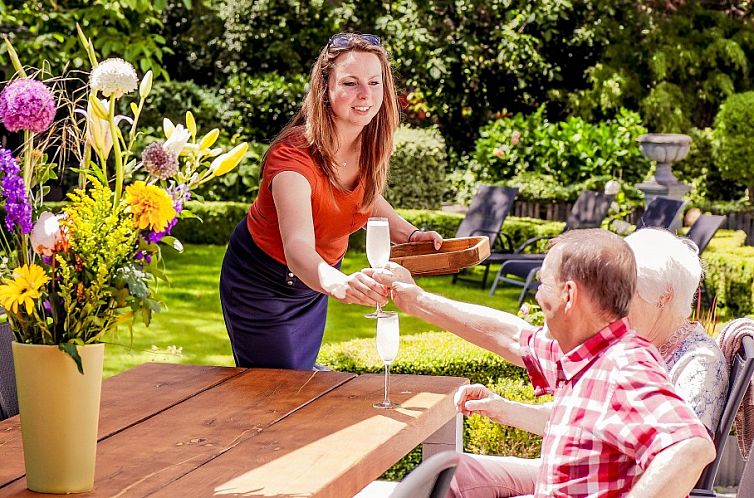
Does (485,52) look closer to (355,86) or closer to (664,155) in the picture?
(664,155)

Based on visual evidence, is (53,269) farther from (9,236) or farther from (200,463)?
(200,463)

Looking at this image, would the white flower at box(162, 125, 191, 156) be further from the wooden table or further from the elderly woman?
the elderly woman

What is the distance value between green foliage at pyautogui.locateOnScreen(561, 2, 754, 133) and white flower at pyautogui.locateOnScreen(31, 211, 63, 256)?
13.9 meters

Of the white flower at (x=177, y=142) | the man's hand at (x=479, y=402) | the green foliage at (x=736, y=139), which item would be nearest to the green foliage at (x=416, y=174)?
the green foliage at (x=736, y=139)

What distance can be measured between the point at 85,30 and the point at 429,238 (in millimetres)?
4783

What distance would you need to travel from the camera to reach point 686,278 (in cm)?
271

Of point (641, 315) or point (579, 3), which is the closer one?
point (641, 315)

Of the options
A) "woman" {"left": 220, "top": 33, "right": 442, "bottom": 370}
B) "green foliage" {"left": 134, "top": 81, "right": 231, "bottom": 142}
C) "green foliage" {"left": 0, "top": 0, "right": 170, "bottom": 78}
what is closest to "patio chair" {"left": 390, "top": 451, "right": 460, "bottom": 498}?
"woman" {"left": 220, "top": 33, "right": 442, "bottom": 370}

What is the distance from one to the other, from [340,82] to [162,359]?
4429mm

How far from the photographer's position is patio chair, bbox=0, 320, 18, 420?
10.4ft

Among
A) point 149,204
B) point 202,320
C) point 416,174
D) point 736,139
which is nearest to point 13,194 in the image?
point 149,204

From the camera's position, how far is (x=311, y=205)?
10.9 feet

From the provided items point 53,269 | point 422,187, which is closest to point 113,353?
point 53,269

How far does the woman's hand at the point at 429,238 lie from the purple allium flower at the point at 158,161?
171 cm
